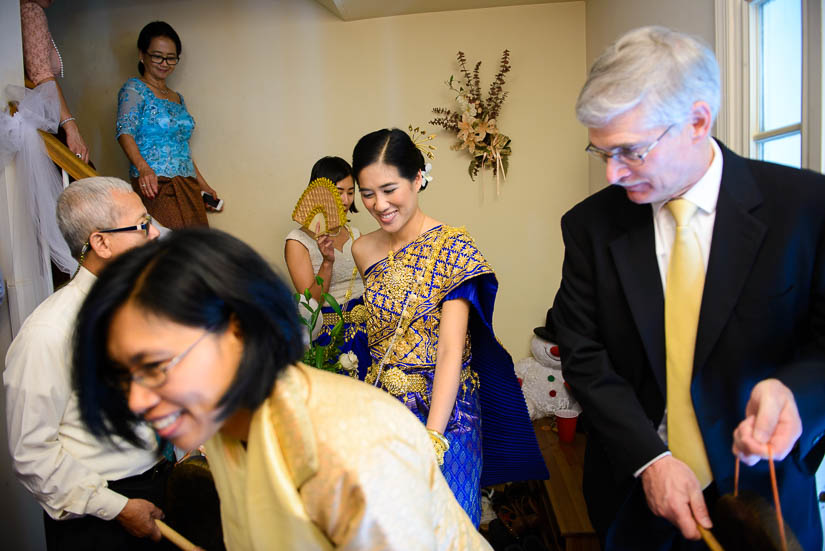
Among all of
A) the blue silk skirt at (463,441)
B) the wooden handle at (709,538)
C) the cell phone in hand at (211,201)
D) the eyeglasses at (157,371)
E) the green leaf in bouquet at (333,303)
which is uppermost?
the cell phone in hand at (211,201)

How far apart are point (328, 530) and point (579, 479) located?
7.05 feet

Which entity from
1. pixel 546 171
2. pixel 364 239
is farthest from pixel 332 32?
pixel 364 239

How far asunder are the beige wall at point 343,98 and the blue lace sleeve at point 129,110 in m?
0.58

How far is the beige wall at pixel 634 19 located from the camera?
81.0 inches

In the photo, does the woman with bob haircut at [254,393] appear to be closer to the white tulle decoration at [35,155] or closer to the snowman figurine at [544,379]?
the white tulle decoration at [35,155]

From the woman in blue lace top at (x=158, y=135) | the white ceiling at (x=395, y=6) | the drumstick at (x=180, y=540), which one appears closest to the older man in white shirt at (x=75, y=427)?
the drumstick at (x=180, y=540)

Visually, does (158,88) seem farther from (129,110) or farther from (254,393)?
(254,393)

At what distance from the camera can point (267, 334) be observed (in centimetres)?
81

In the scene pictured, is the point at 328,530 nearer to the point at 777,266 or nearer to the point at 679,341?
the point at 679,341

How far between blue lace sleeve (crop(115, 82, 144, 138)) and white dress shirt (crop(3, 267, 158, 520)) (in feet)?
7.11

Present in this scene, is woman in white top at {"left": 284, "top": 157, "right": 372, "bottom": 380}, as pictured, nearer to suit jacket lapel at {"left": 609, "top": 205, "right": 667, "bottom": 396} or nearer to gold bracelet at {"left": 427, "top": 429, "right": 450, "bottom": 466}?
gold bracelet at {"left": 427, "top": 429, "right": 450, "bottom": 466}

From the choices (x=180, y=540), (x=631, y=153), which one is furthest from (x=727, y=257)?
(x=180, y=540)

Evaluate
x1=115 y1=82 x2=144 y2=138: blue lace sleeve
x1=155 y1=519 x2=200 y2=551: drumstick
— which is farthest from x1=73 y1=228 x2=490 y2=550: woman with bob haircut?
x1=115 y1=82 x2=144 y2=138: blue lace sleeve

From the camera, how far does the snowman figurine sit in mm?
3363
